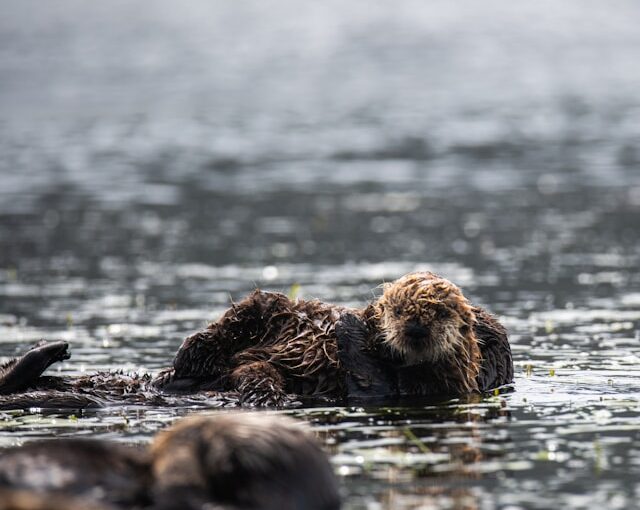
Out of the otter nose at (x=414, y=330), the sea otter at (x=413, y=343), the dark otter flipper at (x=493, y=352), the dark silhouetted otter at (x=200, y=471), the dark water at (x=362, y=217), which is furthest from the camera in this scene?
the dark otter flipper at (x=493, y=352)

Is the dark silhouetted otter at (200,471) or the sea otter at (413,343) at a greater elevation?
the sea otter at (413,343)

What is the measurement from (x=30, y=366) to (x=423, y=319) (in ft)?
7.38

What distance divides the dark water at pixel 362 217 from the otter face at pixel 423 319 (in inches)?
13.9

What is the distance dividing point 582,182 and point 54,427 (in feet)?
51.4

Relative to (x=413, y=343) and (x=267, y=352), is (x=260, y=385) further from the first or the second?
(x=413, y=343)

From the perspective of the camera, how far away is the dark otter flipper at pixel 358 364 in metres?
7.64

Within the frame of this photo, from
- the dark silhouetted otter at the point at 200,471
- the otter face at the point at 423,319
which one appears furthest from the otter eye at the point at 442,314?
the dark silhouetted otter at the point at 200,471

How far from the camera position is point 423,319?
742 centimetres

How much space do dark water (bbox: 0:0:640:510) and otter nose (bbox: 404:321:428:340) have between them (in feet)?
1.32

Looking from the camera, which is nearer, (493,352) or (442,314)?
(442,314)

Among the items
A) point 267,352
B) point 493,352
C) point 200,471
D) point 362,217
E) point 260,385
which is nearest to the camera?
point 200,471

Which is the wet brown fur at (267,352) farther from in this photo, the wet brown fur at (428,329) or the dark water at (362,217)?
the dark water at (362,217)

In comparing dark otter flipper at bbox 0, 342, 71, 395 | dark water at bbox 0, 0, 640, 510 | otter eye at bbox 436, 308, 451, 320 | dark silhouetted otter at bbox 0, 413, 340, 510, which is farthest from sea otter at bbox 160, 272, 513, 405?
dark silhouetted otter at bbox 0, 413, 340, 510

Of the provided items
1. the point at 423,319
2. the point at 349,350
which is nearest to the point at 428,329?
the point at 423,319
